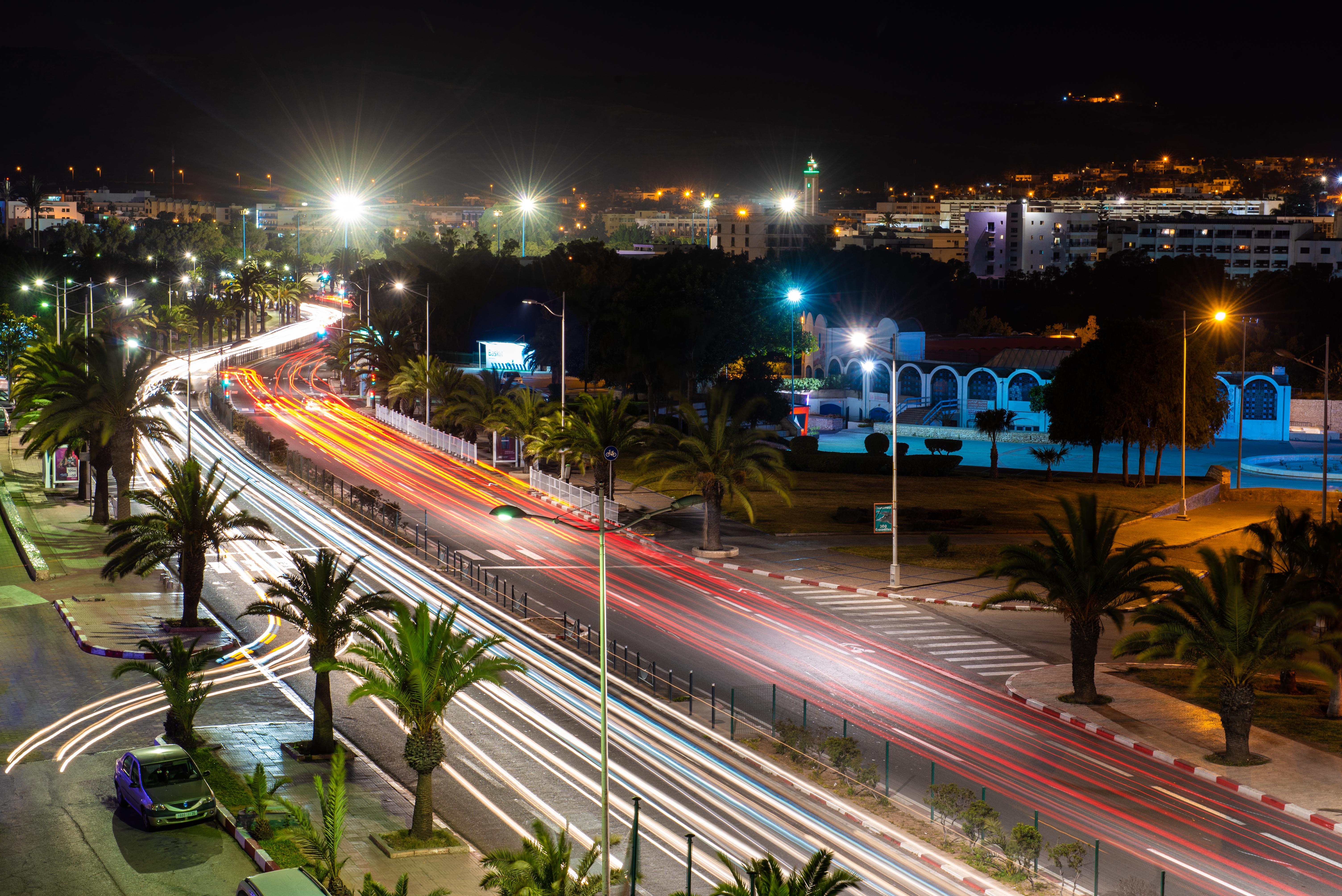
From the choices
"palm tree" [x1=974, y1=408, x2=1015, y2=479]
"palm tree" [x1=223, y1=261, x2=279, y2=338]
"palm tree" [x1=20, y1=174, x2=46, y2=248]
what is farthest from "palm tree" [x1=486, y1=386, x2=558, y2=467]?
"palm tree" [x1=20, y1=174, x2=46, y2=248]

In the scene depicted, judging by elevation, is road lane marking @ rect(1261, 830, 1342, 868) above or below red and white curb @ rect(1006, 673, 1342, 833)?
below

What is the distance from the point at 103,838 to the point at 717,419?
94.6 feet

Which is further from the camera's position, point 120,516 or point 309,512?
point 309,512

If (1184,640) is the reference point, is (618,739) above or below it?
below

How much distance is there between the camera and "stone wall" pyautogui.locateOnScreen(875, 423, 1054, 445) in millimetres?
85688

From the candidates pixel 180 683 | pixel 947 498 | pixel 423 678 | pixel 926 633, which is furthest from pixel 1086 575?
pixel 947 498

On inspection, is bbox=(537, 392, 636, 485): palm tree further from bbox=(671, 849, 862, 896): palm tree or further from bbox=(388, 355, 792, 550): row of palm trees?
bbox=(671, 849, 862, 896): palm tree

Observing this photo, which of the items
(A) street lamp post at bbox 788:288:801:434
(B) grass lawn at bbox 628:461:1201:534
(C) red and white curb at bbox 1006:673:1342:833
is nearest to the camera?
(C) red and white curb at bbox 1006:673:1342:833

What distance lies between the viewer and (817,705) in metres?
32.4

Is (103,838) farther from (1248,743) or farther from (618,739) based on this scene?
(1248,743)

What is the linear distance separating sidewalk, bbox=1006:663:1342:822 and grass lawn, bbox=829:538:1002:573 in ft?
41.5

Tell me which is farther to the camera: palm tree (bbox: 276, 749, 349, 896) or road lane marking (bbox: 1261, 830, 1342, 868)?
road lane marking (bbox: 1261, 830, 1342, 868)

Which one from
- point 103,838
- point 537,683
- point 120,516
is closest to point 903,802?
point 537,683

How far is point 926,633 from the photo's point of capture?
39.6 meters
